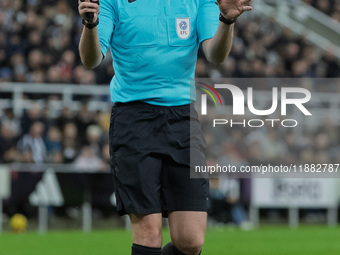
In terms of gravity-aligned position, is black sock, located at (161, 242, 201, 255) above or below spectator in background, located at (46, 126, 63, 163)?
above

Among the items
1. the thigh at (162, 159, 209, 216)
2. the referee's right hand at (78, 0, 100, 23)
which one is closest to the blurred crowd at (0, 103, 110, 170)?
the thigh at (162, 159, 209, 216)

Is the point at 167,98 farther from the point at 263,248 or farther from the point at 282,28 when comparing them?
the point at 282,28

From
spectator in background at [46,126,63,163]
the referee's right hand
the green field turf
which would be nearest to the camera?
the referee's right hand

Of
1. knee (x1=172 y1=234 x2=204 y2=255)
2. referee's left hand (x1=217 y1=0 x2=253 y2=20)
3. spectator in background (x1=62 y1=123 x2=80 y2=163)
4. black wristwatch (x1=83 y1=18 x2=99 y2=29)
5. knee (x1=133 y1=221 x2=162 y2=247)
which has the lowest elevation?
spectator in background (x1=62 y1=123 x2=80 y2=163)

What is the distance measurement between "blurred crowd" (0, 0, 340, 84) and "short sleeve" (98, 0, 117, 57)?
376 inches

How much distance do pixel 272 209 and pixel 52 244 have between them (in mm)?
5304

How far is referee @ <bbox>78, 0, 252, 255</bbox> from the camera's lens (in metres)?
4.71

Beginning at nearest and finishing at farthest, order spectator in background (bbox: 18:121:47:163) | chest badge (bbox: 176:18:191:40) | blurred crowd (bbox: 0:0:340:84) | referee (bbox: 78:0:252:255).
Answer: referee (bbox: 78:0:252:255) → chest badge (bbox: 176:18:191:40) → spectator in background (bbox: 18:121:47:163) → blurred crowd (bbox: 0:0:340:84)

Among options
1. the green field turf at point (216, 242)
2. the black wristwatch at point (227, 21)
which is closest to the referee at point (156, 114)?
the black wristwatch at point (227, 21)

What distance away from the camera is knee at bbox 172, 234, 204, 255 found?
4793 millimetres

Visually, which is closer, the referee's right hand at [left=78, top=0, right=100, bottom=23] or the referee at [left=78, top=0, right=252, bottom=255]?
the referee's right hand at [left=78, top=0, right=100, bottom=23]

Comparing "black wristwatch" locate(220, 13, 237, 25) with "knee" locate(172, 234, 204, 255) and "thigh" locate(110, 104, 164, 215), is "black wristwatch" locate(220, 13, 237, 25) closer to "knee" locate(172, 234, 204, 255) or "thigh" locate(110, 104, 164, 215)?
"thigh" locate(110, 104, 164, 215)

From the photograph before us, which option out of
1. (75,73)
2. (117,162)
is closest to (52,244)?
(75,73)

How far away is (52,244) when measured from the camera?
428 inches
